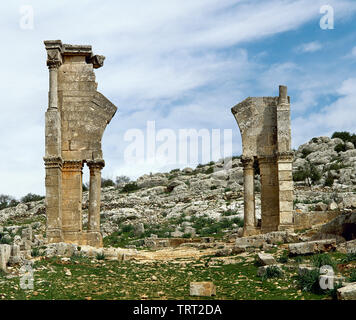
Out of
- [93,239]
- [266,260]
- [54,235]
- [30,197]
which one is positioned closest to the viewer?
[266,260]

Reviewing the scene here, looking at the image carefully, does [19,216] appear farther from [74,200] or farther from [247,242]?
[247,242]

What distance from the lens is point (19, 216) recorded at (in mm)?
43000

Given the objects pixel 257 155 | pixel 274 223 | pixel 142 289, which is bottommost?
pixel 142 289

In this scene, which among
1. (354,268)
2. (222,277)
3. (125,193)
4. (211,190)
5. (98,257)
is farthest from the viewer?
(125,193)

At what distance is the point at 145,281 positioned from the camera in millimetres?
14250

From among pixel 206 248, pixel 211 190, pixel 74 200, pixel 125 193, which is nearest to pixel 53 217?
pixel 74 200

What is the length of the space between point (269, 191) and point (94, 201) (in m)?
6.25

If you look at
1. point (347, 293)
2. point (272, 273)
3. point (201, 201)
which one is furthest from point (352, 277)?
point (201, 201)

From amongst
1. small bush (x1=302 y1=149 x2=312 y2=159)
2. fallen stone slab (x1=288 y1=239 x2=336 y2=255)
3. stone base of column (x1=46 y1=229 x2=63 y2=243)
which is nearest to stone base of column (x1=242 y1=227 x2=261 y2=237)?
stone base of column (x1=46 y1=229 x2=63 y2=243)

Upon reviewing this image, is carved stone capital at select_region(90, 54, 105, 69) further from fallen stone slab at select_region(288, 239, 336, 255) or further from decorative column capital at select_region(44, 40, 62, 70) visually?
fallen stone slab at select_region(288, 239, 336, 255)

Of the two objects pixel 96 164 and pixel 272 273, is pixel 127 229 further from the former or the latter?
pixel 272 273

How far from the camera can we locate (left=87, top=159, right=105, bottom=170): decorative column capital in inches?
854

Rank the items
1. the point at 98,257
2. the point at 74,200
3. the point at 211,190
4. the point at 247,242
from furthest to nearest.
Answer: the point at 211,190 < the point at 74,200 < the point at 247,242 < the point at 98,257

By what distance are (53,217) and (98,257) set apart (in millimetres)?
3394
